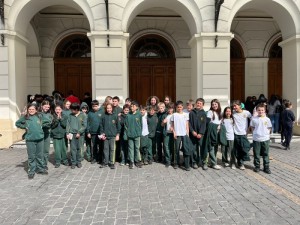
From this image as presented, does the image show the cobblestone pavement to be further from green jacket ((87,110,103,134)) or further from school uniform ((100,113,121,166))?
green jacket ((87,110,103,134))

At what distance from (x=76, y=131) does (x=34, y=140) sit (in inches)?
41.5

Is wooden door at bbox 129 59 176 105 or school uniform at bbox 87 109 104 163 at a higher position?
wooden door at bbox 129 59 176 105

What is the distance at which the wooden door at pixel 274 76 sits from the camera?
1490cm

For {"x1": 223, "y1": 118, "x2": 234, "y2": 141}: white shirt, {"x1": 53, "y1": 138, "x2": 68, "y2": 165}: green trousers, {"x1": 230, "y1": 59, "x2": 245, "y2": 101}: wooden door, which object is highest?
{"x1": 230, "y1": 59, "x2": 245, "y2": 101}: wooden door

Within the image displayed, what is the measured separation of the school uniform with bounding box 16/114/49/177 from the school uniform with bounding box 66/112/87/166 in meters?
0.75

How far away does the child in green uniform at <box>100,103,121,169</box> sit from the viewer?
7273 mm

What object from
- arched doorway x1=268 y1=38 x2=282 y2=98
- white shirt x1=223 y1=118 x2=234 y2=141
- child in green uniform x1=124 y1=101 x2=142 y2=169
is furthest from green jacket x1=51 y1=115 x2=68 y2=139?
arched doorway x1=268 y1=38 x2=282 y2=98

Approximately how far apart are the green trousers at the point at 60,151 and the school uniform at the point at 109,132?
101 cm

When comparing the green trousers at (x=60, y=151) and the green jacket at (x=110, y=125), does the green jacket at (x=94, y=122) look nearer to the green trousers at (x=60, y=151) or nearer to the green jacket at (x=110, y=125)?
the green jacket at (x=110, y=125)

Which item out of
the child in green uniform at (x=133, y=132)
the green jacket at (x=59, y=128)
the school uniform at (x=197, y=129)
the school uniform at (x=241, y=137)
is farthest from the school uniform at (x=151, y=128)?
the green jacket at (x=59, y=128)

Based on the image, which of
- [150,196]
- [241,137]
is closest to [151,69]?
[241,137]

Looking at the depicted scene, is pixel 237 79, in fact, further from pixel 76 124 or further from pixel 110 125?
pixel 76 124

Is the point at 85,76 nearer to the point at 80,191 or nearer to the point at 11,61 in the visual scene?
the point at 11,61

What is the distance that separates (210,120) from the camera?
7129mm
